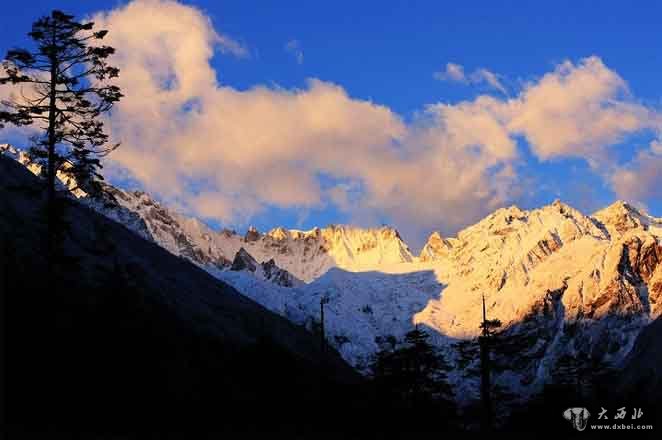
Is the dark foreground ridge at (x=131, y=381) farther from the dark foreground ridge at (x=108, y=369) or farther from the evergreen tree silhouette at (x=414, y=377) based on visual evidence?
the evergreen tree silhouette at (x=414, y=377)

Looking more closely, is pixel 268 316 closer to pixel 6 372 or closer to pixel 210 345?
pixel 210 345

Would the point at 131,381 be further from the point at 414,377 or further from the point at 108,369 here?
the point at 414,377

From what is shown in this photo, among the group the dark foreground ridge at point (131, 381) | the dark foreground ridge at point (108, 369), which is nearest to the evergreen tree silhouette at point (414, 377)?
the dark foreground ridge at point (131, 381)

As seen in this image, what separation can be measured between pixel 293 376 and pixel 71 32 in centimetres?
2901

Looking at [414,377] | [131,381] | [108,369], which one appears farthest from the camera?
[414,377]

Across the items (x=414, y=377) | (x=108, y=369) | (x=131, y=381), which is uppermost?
(x=414, y=377)

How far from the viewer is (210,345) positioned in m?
82.8

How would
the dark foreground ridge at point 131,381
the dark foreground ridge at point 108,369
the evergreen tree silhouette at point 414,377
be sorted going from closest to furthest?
the dark foreground ridge at point 108,369 < the dark foreground ridge at point 131,381 < the evergreen tree silhouette at point 414,377

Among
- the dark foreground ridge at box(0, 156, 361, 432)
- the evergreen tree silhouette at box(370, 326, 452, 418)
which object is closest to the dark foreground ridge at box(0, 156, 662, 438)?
the dark foreground ridge at box(0, 156, 361, 432)

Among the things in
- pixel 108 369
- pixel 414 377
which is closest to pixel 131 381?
pixel 108 369

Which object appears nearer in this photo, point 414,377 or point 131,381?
point 131,381

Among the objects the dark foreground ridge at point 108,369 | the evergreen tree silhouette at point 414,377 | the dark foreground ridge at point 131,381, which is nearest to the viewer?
the dark foreground ridge at point 108,369

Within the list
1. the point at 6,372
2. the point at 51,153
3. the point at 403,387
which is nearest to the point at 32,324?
the point at 6,372

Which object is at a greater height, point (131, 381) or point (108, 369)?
point (108, 369)
